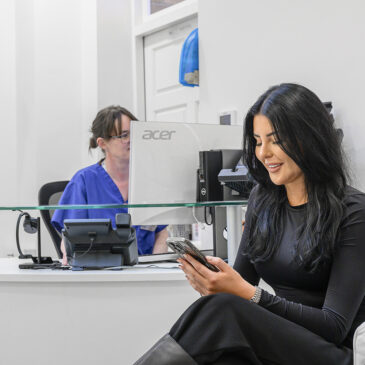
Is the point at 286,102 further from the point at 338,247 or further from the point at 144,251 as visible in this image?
the point at 144,251

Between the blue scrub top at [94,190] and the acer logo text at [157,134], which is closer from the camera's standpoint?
the acer logo text at [157,134]

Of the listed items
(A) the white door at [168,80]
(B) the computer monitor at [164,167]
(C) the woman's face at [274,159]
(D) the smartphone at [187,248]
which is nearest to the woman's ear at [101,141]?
(B) the computer monitor at [164,167]

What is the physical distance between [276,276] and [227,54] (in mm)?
2030

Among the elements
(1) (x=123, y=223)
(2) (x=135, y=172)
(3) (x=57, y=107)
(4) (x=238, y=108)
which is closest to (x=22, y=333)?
(1) (x=123, y=223)

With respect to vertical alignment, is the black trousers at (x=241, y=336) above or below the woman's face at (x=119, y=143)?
below

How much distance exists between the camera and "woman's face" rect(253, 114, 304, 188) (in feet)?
4.66

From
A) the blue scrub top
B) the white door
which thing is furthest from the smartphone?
the white door

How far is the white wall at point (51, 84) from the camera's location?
4168mm

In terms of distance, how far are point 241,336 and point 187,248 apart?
9.2 inches

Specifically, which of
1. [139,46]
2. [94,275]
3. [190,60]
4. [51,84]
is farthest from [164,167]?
[139,46]

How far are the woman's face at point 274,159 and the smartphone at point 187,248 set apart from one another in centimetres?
29

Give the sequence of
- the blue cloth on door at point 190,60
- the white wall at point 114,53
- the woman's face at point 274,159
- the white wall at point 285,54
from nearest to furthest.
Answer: the woman's face at point 274,159 < the white wall at point 285,54 < the blue cloth on door at point 190,60 < the white wall at point 114,53

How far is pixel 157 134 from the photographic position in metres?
2.02

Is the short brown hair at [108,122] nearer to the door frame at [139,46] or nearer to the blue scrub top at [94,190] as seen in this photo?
the blue scrub top at [94,190]
